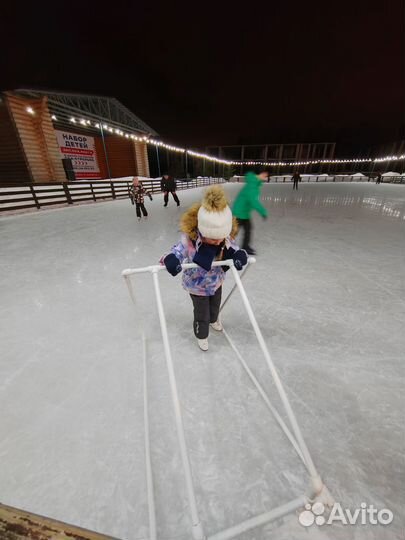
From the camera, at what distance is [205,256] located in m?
1.31

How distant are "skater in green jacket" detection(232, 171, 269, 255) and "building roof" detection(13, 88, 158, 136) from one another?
11.2m

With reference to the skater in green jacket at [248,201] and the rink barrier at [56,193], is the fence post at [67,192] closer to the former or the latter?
the rink barrier at [56,193]

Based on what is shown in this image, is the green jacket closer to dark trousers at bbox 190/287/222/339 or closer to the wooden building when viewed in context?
dark trousers at bbox 190/287/222/339

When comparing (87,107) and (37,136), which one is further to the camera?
(87,107)

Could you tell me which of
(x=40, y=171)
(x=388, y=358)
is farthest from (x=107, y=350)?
(x=40, y=171)

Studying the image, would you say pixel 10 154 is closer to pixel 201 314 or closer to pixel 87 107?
pixel 87 107

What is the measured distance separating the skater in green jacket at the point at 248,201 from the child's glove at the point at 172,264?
2.25m

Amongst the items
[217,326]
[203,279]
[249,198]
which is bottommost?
[217,326]

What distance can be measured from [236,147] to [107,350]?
6144cm

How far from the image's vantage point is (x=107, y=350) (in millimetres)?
1752

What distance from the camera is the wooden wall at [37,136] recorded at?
9.41 metres

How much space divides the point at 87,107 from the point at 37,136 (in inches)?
146

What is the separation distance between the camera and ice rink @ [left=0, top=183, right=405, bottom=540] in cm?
93
